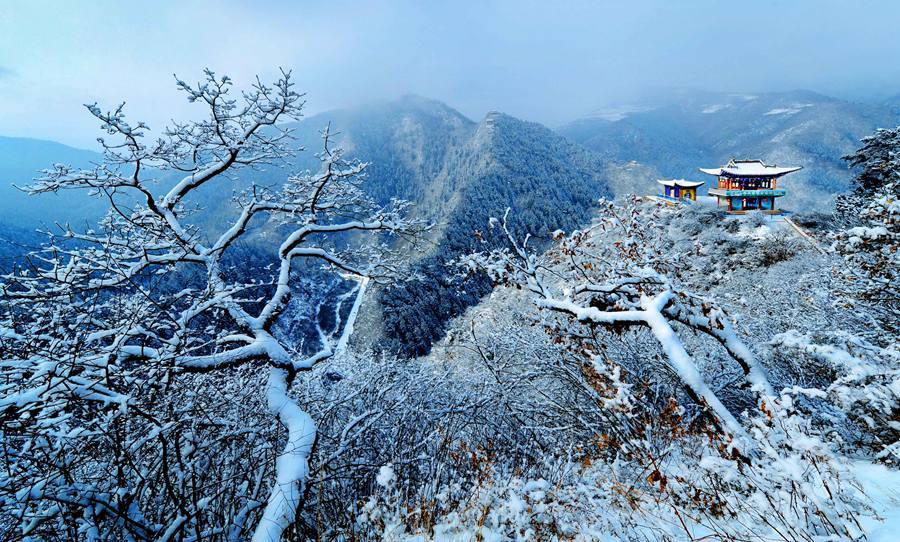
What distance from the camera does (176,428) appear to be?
3309 millimetres

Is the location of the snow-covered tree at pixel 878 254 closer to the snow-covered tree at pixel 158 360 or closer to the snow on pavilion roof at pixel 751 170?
the snow-covered tree at pixel 158 360

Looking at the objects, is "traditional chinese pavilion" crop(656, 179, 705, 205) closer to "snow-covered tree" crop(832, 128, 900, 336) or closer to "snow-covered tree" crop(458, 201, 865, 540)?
"snow-covered tree" crop(832, 128, 900, 336)

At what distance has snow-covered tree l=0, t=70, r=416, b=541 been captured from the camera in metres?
2.63

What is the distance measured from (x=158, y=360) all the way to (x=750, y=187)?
152ft

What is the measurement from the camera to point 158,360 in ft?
12.4

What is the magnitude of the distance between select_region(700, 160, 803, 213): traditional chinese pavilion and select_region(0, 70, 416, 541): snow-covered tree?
40.4m

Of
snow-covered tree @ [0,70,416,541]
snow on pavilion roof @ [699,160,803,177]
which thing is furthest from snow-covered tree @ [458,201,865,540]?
snow on pavilion roof @ [699,160,803,177]

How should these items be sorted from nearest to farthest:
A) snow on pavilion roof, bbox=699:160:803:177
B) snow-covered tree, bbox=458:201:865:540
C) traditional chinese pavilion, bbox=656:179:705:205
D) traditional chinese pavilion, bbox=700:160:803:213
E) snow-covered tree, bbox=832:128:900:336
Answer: snow-covered tree, bbox=458:201:865:540
snow-covered tree, bbox=832:128:900:336
snow on pavilion roof, bbox=699:160:803:177
traditional chinese pavilion, bbox=700:160:803:213
traditional chinese pavilion, bbox=656:179:705:205

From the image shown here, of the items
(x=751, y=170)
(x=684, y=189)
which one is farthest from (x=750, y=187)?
(x=684, y=189)

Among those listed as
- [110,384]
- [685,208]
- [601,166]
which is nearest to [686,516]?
[110,384]

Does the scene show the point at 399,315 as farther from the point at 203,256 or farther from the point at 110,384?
the point at 110,384

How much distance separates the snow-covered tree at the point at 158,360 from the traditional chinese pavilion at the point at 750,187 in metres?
40.4

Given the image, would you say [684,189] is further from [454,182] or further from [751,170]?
[454,182]

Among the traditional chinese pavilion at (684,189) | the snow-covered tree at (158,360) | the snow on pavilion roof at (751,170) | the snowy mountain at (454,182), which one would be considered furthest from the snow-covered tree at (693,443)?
the traditional chinese pavilion at (684,189)
